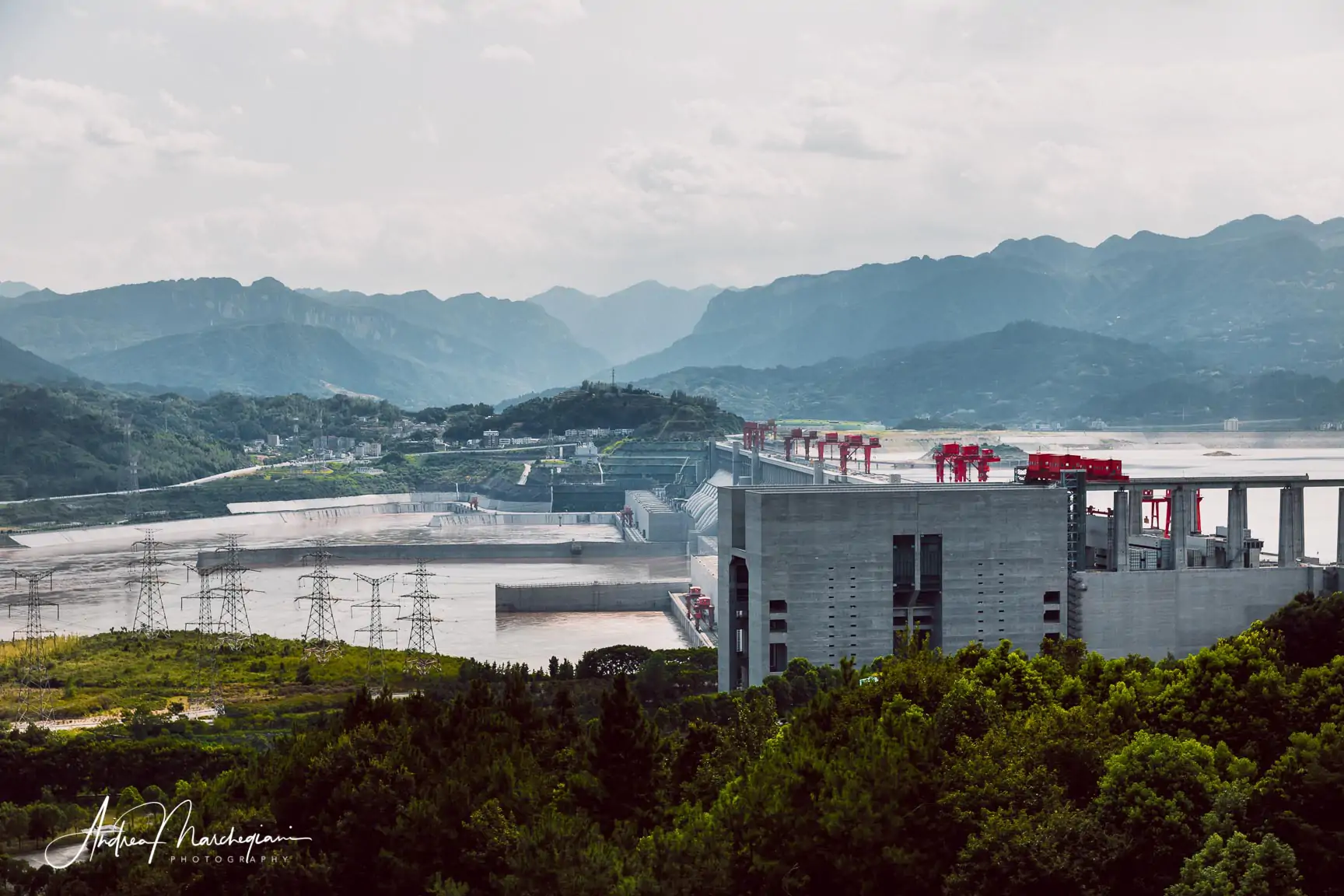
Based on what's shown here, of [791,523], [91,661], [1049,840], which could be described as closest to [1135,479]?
[791,523]

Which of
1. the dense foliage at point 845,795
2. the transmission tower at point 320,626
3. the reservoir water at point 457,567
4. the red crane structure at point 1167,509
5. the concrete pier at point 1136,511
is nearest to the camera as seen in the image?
the dense foliage at point 845,795

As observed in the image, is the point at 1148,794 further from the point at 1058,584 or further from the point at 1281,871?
the point at 1058,584

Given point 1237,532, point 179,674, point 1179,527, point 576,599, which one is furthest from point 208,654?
point 1237,532

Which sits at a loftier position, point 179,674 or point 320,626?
point 320,626

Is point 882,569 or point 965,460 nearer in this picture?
point 882,569

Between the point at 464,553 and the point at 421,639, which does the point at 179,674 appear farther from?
the point at 464,553

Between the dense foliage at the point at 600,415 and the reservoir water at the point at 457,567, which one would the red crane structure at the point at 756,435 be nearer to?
the reservoir water at the point at 457,567

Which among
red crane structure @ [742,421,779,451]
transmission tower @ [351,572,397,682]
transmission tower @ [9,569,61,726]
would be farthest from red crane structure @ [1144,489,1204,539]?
red crane structure @ [742,421,779,451]

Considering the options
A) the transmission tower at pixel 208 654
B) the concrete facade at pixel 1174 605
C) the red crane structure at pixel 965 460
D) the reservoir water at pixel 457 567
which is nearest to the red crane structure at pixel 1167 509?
the concrete facade at pixel 1174 605
